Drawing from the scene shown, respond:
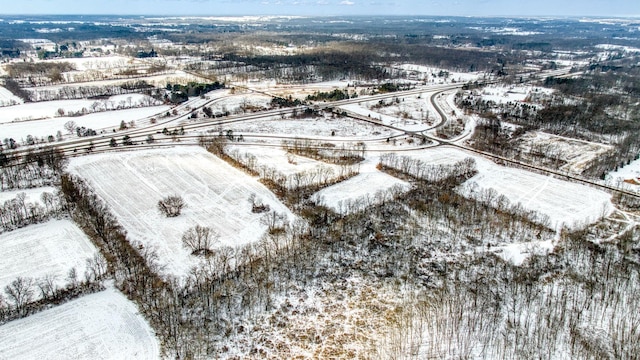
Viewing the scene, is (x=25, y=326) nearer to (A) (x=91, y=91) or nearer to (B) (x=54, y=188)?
(B) (x=54, y=188)

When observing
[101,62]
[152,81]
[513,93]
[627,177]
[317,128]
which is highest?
[101,62]

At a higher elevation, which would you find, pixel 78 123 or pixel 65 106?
pixel 65 106

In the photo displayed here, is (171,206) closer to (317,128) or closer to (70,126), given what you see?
(317,128)

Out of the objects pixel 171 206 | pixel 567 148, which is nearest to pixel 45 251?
pixel 171 206

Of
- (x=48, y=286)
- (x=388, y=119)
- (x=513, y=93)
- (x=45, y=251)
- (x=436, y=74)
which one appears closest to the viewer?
(x=48, y=286)

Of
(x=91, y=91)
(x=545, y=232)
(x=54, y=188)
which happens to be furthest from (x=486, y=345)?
(x=91, y=91)

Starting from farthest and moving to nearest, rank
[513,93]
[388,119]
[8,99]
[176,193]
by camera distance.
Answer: [513,93] < [8,99] < [388,119] < [176,193]

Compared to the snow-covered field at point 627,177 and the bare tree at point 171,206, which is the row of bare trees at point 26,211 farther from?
the snow-covered field at point 627,177

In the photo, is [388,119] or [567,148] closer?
[567,148]

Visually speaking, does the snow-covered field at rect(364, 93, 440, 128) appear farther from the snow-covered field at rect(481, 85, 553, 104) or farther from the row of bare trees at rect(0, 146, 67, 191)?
the row of bare trees at rect(0, 146, 67, 191)
